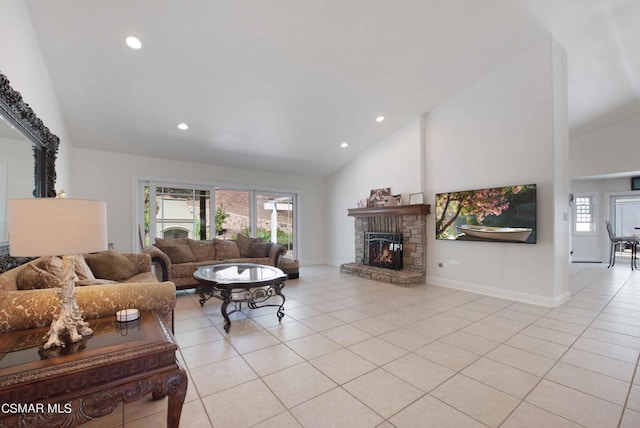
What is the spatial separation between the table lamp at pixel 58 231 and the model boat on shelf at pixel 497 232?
4.71 m

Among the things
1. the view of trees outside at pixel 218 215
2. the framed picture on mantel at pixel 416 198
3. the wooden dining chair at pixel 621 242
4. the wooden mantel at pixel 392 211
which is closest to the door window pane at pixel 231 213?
the view of trees outside at pixel 218 215

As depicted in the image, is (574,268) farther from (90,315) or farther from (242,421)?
(90,315)

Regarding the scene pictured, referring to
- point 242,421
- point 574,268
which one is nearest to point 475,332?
point 242,421

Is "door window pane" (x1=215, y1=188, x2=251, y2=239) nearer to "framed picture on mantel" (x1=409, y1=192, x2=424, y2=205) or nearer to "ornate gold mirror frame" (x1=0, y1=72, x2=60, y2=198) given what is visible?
"ornate gold mirror frame" (x1=0, y1=72, x2=60, y2=198)

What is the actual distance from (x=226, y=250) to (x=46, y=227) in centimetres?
429

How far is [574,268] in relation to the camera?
670 cm

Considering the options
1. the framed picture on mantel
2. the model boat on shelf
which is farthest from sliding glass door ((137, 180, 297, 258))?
the model boat on shelf

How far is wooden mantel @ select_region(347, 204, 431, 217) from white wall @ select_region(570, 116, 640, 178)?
4986mm

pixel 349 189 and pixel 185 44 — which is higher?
pixel 185 44

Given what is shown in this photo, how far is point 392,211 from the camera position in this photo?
5.58m

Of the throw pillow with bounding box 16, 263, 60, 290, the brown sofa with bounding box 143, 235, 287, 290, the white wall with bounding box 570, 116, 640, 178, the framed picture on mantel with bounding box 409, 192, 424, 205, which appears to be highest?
the white wall with bounding box 570, 116, 640, 178

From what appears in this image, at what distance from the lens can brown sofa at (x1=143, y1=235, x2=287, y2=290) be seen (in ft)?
14.3

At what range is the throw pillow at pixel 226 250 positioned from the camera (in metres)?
5.38

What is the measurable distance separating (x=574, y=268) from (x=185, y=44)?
8.94 metres
